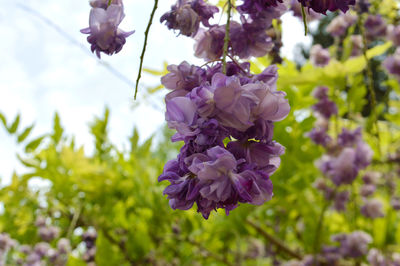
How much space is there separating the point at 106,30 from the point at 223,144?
0.51 feet

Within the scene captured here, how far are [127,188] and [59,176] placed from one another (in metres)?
0.20

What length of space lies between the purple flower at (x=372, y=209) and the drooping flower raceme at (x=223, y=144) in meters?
1.00

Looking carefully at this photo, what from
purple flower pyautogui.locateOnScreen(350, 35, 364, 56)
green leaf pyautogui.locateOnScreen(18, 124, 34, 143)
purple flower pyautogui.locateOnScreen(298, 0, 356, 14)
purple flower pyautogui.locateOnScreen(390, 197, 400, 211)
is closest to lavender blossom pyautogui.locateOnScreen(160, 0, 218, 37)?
purple flower pyautogui.locateOnScreen(298, 0, 356, 14)

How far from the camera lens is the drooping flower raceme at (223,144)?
0.86ft

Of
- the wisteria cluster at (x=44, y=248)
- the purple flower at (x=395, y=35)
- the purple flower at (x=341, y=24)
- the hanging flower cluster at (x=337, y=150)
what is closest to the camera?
the hanging flower cluster at (x=337, y=150)

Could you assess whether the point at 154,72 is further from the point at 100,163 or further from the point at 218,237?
the point at 218,237

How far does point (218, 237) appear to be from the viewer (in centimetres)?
137

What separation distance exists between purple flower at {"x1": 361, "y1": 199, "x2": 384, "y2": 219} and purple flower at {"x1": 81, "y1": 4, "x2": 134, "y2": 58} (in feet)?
3.46

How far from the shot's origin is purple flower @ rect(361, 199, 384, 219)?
1143mm

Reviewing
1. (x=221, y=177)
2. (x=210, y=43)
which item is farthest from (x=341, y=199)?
(x=221, y=177)

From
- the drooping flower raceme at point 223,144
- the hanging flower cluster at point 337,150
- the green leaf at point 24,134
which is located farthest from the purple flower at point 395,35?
the green leaf at point 24,134

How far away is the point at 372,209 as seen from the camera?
1.15 metres

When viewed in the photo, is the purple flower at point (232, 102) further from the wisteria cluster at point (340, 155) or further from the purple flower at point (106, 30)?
the wisteria cluster at point (340, 155)

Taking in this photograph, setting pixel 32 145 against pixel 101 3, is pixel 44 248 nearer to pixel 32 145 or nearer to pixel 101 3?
pixel 32 145
